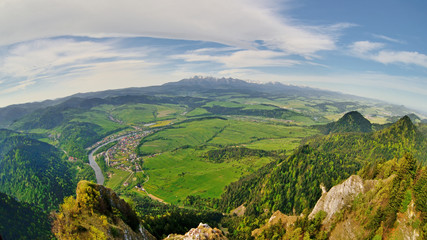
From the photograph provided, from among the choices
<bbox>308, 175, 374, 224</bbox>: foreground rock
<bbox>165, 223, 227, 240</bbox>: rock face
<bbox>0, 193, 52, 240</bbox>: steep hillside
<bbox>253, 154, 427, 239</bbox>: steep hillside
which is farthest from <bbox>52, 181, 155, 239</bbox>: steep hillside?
<bbox>0, 193, 52, 240</bbox>: steep hillside

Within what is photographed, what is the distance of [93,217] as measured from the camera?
42531 millimetres

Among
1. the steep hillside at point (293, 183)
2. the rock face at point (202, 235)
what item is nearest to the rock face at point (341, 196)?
the rock face at point (202, 235)

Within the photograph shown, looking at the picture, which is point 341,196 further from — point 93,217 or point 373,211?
point 93,217

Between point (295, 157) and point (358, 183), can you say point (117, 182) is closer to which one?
point (295, 157)

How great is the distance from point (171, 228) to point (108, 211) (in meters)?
45.7

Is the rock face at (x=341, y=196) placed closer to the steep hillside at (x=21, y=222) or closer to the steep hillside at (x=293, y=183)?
the steep hillside at (x=293, y=183)

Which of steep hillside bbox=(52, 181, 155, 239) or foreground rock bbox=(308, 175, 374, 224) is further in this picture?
foreground rock bbox=(308, 175, 374, 224)

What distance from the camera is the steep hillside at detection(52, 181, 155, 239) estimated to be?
38.3 meters

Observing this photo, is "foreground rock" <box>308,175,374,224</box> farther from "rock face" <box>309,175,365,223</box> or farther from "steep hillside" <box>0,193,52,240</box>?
"steep hillside" <box>0,193,52,240</box>

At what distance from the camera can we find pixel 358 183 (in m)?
69.4

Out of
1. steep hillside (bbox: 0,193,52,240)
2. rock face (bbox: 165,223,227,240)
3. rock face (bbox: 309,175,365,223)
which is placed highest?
rock face (bbox: 309,175,365,223)

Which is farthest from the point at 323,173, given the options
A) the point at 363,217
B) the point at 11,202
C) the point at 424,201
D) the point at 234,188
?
the point at 11,202

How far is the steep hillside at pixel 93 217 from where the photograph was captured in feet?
126

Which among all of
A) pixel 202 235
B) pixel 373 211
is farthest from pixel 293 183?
pixel 202 235
